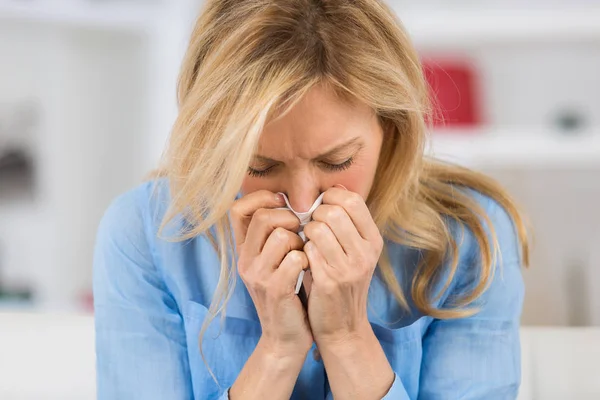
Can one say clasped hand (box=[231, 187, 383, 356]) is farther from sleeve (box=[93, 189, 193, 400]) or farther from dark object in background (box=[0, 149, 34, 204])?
dark object in background (box=[0, 149, 34, 204])

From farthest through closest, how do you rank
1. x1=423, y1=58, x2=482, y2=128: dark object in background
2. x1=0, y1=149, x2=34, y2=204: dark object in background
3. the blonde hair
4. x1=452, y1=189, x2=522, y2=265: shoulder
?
x1=0, y1=149, x2=34, y2=204: dark object in background → x1=423, y1=58, x2=482, y2=128: dark object in background → x1=452, y1=189, x2=522, y2=265: shoulder → the blonde hair

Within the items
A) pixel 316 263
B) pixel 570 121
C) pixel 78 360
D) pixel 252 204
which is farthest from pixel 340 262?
pixel 570 121

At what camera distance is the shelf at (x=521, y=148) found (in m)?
2.84

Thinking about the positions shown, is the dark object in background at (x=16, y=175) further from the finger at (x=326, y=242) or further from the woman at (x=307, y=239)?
the finger at (x=326, y=242)

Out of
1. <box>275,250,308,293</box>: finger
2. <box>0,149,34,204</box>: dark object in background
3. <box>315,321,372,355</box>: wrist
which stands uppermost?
<box>0,149,34,204</box>: dark object in background

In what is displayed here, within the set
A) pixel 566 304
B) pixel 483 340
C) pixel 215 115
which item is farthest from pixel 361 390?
pixel 566 304

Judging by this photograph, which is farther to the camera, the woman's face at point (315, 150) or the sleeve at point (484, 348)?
the sleeve at point (484, 348)

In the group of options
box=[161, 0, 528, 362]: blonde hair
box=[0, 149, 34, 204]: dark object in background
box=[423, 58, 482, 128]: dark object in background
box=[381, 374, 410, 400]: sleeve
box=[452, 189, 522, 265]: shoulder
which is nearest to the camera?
box=[161, 0, 528, 362]: blonde hair

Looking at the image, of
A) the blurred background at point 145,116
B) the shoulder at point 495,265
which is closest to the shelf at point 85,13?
the blurred background at point 145,116

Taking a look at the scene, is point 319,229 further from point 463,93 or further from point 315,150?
point 463,93

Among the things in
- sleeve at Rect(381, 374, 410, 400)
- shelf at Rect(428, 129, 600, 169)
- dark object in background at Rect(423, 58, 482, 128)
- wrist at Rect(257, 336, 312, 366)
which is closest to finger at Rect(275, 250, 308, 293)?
wrist at Rect(257, 336, 312, 366)

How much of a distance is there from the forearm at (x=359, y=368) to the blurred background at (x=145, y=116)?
183 cm

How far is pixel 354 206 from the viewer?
1.05 m

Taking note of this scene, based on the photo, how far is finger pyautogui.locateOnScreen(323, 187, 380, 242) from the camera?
1.04 meters
